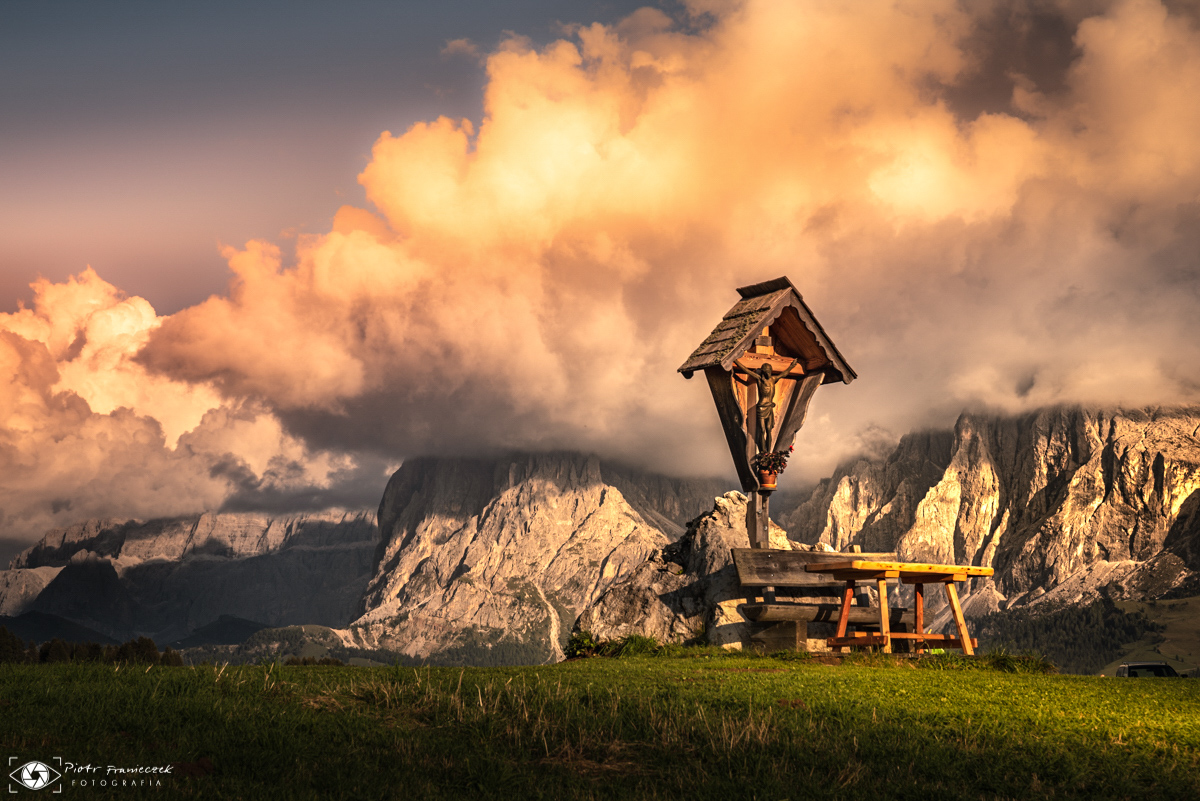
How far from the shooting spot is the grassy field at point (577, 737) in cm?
860

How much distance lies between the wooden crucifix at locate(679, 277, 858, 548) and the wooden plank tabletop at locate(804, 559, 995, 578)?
473 centimetres

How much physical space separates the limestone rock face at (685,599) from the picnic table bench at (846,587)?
0.94 metres

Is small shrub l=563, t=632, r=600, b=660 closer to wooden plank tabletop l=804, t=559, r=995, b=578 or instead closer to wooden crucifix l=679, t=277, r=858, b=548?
wooden crucifix l=679, t=277, r=858, b=548

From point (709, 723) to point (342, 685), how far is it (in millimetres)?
5458

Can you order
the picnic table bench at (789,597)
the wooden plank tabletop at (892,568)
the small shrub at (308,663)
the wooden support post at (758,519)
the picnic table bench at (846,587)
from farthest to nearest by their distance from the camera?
the wooden support post at (758,519), the picnic table bench at (789,597), the picnic table bench at (846,587), the wooden plank tabletop at (892,568), the small shrub at (308,663)

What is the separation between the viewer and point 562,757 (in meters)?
9.66

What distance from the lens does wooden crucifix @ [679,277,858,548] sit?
26.2 meters

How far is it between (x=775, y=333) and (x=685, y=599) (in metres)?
9.05

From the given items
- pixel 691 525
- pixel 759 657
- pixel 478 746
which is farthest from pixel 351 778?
pixel 691 525

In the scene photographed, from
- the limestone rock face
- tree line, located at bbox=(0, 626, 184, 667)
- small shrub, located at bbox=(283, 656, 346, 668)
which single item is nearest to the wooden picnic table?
the limestone rock face

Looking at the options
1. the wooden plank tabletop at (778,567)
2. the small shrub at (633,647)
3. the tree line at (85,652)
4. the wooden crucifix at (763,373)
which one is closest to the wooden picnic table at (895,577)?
the wooden plank tabletop at (778,567)

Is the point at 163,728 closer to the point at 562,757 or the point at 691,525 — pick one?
the point at 562,757

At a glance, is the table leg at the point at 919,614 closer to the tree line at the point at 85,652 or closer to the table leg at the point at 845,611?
the table leg at the point at 845,611

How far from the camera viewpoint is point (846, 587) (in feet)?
73.6
